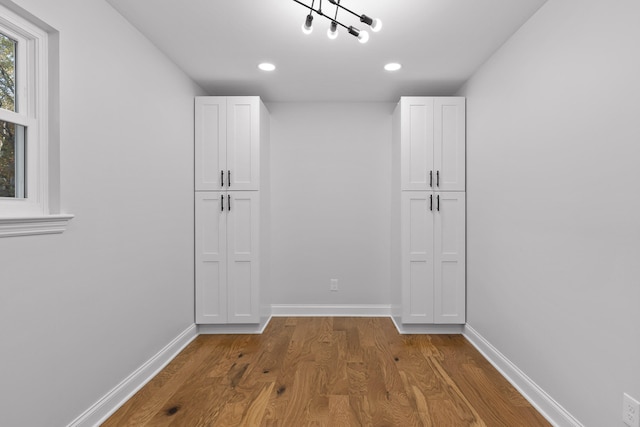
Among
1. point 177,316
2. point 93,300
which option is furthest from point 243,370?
point 93,300

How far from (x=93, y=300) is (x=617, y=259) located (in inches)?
102

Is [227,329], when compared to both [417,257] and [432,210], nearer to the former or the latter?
[417,257]

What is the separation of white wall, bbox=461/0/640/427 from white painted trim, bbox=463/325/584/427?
44mm

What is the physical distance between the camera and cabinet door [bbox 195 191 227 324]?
328cm

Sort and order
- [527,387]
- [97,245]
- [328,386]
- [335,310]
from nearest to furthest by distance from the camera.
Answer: [97,245] → [527,387] → [328,386] → [335,310]

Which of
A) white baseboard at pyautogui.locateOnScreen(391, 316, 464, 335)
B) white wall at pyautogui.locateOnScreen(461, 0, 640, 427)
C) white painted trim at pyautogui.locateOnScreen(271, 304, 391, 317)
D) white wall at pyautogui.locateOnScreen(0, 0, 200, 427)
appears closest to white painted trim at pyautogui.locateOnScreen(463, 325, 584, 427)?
white wall at pyautogui.locateOnScreen(461, 0, 640, 427)

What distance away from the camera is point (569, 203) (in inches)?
72.8

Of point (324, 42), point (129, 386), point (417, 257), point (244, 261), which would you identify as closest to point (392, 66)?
point (324, 42)

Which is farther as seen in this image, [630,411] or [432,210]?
[432,210]

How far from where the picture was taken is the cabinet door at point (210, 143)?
3271 millimetres

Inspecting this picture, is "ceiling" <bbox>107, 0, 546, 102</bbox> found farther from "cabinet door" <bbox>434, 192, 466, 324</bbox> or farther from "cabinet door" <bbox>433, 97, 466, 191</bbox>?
"cabinet door" <bbox>434, 192, 466, 324</bbox>

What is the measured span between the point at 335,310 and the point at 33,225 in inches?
116

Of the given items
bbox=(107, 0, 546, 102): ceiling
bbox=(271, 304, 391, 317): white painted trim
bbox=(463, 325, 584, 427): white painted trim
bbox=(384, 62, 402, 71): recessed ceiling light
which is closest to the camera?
bbox=(463, 325, 584, 427): white painted trim

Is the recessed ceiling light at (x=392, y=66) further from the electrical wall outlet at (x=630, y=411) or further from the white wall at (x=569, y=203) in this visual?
the electrical wall outlet at (x=630, y=411)
